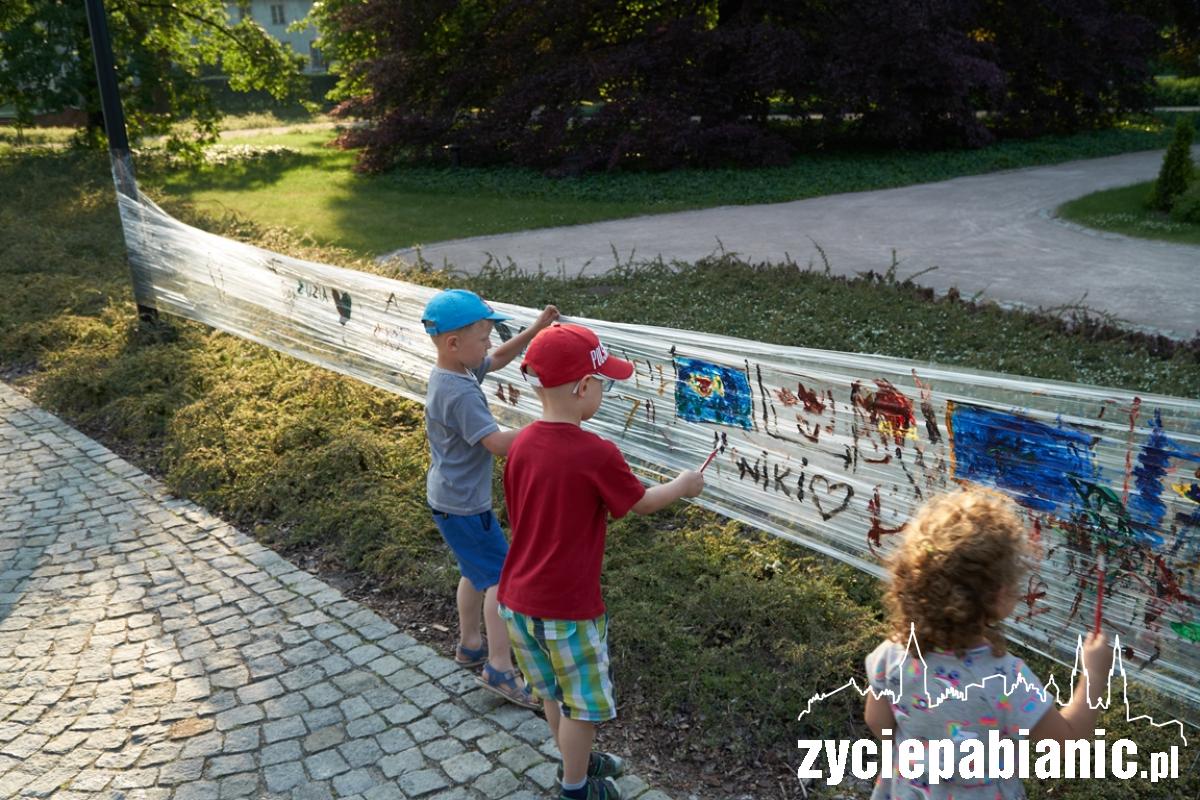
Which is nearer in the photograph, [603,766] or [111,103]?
[603,766]

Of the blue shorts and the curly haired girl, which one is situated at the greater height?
the curly haired girl

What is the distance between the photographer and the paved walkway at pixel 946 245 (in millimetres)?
9969

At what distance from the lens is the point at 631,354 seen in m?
4.43

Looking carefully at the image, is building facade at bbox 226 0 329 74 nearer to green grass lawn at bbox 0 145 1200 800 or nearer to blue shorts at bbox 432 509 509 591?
green grass lawn at bbox 0 145 1200 800

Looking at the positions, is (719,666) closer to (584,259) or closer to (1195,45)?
(584,259)

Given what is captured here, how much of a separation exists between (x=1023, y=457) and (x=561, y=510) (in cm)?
143

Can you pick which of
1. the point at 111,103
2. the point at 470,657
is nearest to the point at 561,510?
the point at 470,657

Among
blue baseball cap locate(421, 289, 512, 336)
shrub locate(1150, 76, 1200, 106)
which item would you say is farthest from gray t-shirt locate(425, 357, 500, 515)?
shrub locate(1150, 76, 1200, 106)

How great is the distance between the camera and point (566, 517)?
2869 mm

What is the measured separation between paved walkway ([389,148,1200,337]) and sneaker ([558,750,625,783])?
6797 millimetres

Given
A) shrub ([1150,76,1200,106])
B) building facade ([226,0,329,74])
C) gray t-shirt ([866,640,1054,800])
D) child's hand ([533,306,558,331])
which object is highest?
building facade ([226,0,329,74])

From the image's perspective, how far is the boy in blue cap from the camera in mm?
3521

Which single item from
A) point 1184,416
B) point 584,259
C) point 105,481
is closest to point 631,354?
point 1184,416

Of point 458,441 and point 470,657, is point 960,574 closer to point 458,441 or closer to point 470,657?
point 458,441
